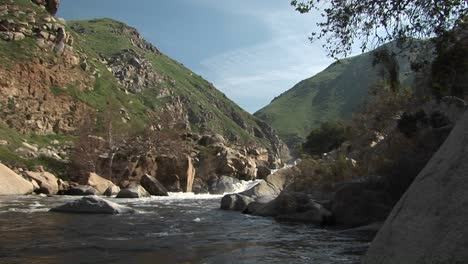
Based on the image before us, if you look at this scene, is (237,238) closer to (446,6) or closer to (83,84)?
(446,6)

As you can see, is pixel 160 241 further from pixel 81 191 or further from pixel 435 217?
pixel 81 191

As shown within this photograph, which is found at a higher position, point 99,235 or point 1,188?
point 1,188

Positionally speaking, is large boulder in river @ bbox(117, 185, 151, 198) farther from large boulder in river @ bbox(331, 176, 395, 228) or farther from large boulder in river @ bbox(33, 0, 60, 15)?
large boulder in river @ bbox(33, 0, 60, 15)

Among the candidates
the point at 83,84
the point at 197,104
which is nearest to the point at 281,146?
the point at 197,104

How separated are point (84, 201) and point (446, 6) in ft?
56.2

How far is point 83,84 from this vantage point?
3000 inches

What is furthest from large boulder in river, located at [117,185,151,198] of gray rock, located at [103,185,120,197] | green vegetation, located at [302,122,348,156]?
green vegetation, located at [302,122,348,156]

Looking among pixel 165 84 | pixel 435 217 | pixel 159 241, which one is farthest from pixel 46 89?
pixel 165 84

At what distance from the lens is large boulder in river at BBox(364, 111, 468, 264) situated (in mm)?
4297

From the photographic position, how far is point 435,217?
184 inches

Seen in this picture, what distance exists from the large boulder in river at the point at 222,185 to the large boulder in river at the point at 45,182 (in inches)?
749

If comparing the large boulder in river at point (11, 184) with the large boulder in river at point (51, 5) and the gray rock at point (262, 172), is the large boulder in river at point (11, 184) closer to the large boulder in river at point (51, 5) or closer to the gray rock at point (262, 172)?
the gray rock at point (262, 172)

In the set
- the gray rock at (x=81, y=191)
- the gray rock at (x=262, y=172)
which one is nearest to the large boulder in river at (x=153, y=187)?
the gray rock at (x=81, y=191)

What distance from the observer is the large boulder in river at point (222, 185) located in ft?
171
